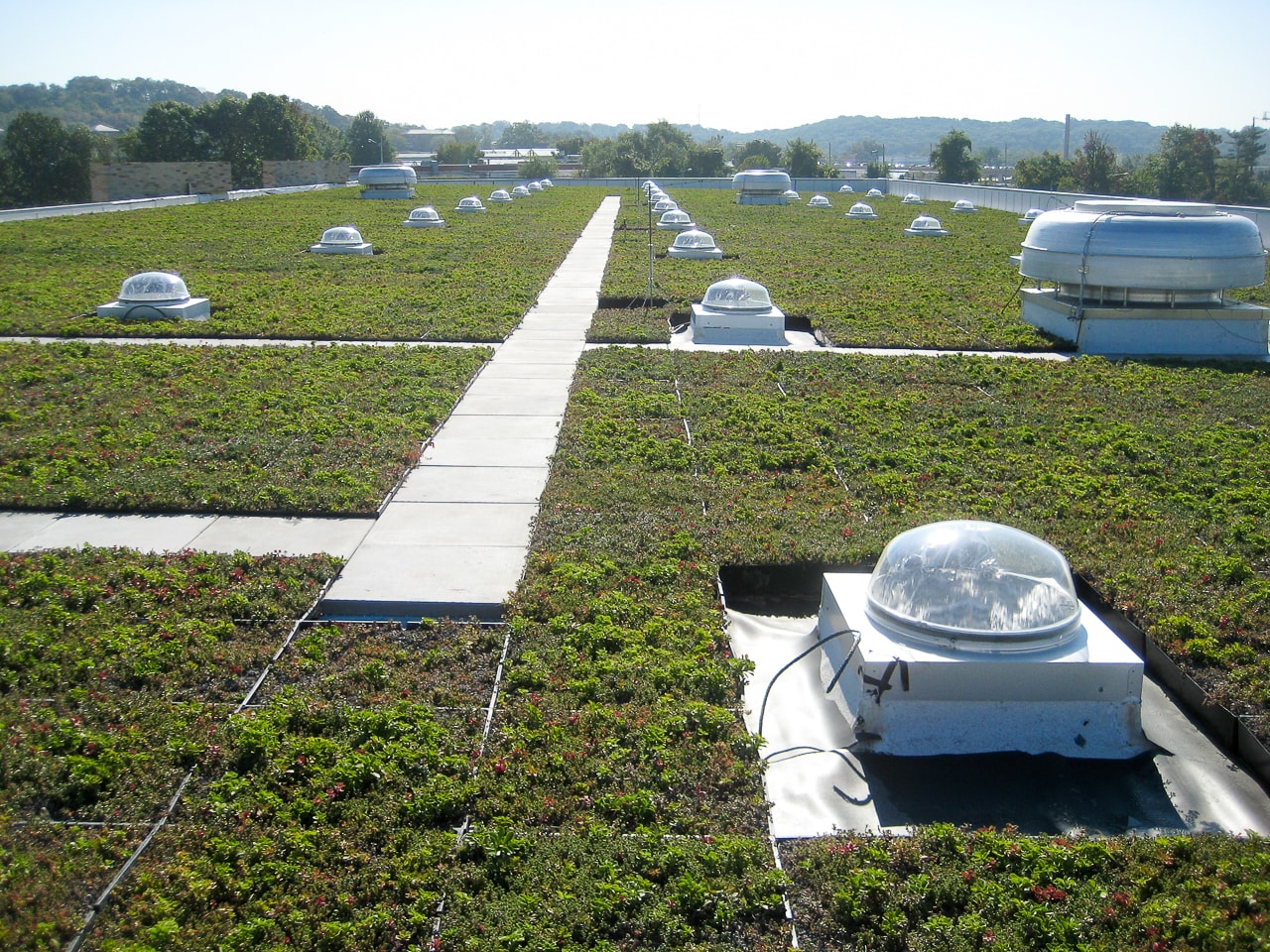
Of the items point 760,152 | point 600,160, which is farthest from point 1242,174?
point 600,160

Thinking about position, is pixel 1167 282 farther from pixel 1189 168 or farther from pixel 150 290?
pixel 1189 168

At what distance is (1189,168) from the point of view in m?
68.9

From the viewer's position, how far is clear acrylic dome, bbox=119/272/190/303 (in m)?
20.3

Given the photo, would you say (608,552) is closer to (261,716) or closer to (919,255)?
(261,716)

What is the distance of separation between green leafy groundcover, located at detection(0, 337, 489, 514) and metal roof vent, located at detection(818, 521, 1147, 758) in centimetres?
575

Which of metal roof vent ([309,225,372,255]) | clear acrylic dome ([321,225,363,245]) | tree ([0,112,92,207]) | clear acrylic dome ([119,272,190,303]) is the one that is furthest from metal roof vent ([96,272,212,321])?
tree ([0,112,92,207])

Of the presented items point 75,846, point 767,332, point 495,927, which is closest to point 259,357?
point 767,332

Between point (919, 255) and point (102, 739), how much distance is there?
31.9 metres

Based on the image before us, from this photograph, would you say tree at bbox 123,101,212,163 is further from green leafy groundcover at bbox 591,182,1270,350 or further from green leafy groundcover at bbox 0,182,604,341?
green leafy groundcover at bbox 591,182,1270,350

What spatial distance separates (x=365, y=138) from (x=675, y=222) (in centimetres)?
9437

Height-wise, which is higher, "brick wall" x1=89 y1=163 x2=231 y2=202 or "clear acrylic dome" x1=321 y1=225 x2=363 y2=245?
"brick wall" x1=89 y1=163 x2=231 y2=202

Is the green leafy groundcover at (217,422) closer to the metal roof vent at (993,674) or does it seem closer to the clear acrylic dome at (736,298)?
the clear acrylic dome at (736,298)

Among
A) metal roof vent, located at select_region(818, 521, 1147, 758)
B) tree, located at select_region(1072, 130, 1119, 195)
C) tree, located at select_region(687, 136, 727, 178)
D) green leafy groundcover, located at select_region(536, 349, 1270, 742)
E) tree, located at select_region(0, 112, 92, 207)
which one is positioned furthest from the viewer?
tree, located at select_region(687, 136, 727, 178)

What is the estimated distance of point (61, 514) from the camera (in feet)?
34.1
